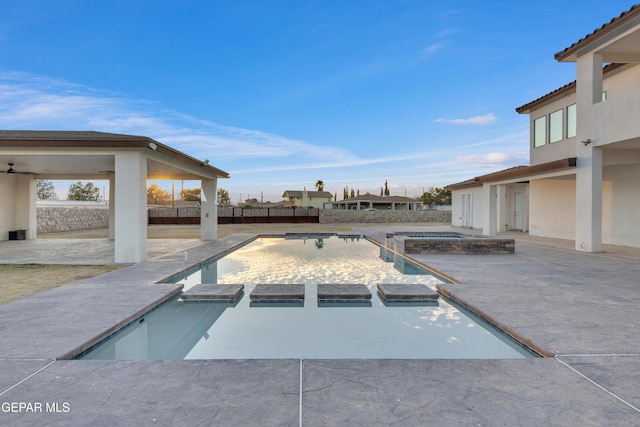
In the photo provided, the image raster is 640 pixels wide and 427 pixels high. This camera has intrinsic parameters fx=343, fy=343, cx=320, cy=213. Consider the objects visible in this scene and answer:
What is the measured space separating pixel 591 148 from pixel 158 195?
74.1 meters

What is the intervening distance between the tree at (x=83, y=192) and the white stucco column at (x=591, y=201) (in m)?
67.9

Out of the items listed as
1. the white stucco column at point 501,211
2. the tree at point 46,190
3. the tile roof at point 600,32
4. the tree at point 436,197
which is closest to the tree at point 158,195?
the tree at point 46,190

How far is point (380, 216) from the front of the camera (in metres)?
36.0

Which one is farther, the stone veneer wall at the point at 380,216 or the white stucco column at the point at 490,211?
the stone veneer wall at the point at 380,216

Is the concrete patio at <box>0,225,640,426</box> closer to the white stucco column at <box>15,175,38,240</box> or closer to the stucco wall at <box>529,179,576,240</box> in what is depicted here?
the stucco wall at <box>529,179,576,240</box>

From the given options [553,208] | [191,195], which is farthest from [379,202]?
[553,208]

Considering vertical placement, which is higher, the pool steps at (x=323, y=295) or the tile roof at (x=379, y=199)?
the tile roof at (x=379, y=199)

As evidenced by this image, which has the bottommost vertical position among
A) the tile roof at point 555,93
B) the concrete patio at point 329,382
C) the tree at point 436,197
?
the concrete patio at point 329,382

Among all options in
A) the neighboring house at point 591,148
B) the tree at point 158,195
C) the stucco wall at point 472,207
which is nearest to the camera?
the neighboring house at point 591,148

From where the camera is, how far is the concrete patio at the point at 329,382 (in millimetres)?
2338

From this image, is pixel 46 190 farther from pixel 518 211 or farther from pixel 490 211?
pixel 518 211

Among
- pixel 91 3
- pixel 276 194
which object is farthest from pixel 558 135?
pixel 276 194

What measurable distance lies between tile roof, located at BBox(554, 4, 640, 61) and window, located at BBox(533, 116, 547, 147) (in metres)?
4.39

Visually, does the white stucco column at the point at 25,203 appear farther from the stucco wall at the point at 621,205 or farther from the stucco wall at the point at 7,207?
the stucco wall at the point at 621,205
